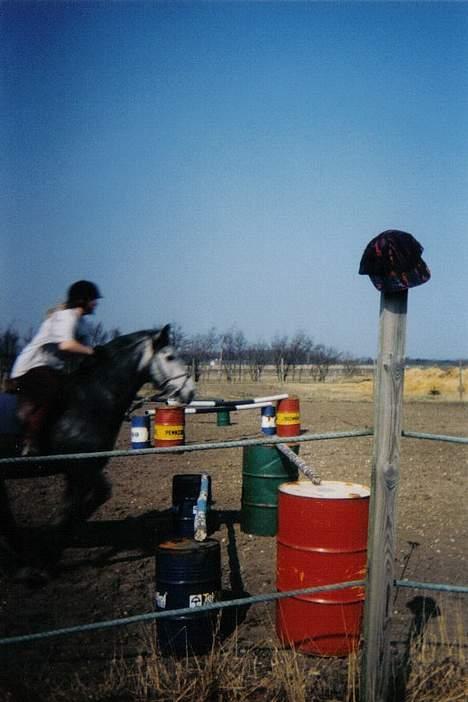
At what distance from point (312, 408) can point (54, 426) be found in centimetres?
1765

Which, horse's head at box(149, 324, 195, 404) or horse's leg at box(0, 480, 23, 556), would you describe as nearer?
horse's leg at box(0, 480, 23, 556)

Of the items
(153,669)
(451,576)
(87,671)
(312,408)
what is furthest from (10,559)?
(312,408)

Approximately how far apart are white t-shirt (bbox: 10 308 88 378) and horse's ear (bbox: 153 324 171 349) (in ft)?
2.47

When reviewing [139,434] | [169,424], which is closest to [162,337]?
[139,434]

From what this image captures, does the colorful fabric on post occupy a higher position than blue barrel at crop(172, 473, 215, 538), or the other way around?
the colorful fabric on post

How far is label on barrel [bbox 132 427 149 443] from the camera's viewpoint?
9.37 m

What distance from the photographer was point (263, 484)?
245 inches

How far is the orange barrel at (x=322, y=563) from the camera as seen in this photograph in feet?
11.5

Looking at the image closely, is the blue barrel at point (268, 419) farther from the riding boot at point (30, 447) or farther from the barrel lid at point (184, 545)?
the barrel lid at point (184, 545)

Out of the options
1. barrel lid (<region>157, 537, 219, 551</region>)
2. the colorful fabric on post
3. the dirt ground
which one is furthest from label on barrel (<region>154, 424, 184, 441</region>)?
the colorful fabric on post

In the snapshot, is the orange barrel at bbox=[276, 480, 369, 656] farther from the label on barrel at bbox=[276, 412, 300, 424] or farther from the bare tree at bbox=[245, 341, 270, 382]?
the bare tree at bbox=[245, 341, 270, 382]

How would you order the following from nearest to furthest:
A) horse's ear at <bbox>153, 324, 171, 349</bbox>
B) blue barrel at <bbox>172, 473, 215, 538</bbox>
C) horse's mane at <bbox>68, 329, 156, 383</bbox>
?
blue barrel at <bbox>172, 473, 215, 538</bbox> < horse's mane at <bbox>68, 329, 156, 383</bbox> < horse's ear at <bbox>153, 324, 171, 349</bbox>

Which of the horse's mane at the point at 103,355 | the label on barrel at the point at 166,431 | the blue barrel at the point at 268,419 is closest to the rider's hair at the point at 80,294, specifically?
the horse's mane at the point at 103,355

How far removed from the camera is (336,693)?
122 inches
